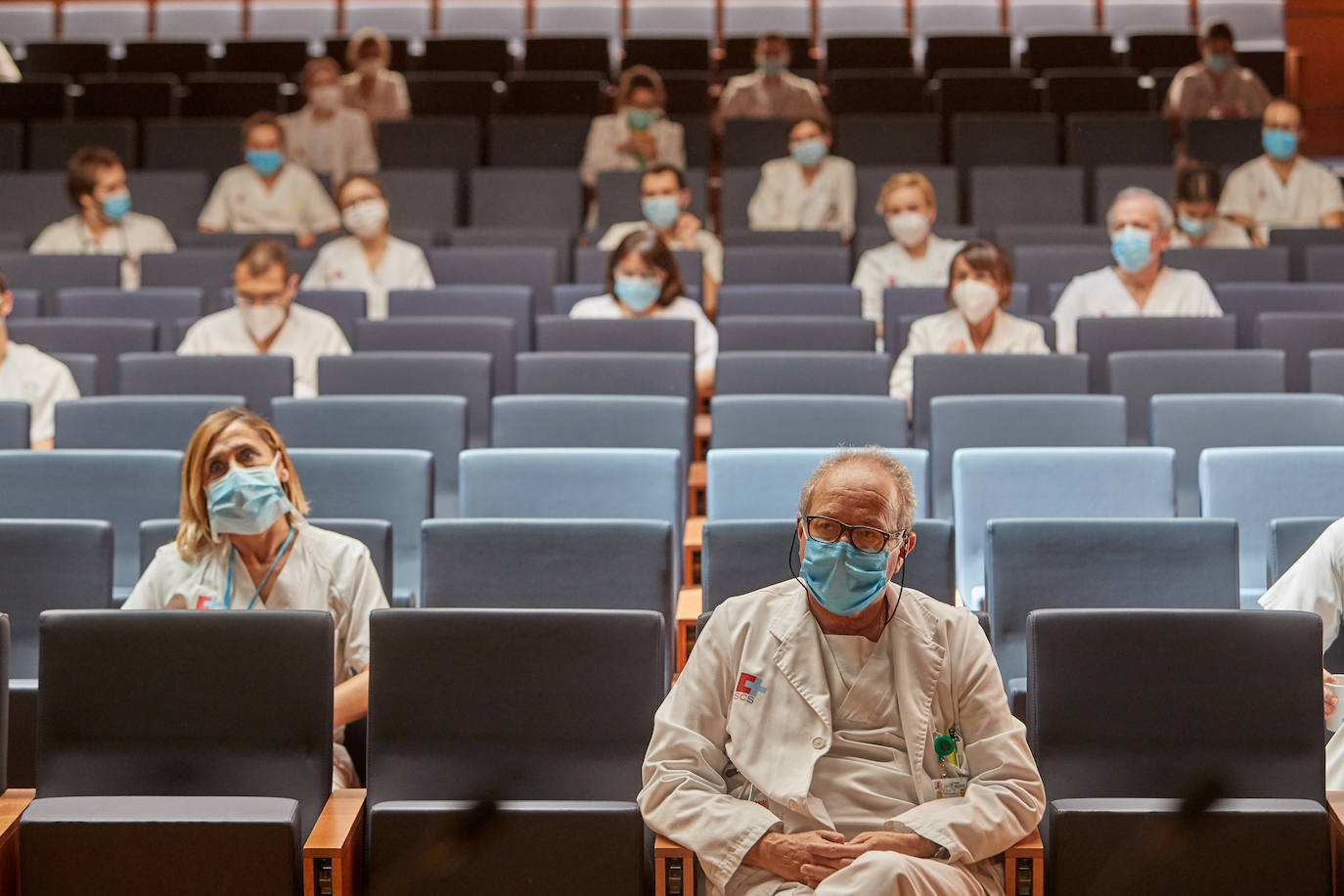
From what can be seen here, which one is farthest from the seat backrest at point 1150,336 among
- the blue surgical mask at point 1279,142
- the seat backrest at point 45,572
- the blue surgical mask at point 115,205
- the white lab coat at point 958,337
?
the blue surgical mask at point 115,205

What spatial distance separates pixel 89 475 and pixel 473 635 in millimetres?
770

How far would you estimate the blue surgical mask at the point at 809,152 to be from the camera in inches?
134

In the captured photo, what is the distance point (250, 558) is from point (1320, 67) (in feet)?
13.7

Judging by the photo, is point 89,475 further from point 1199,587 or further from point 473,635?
point 1199,587

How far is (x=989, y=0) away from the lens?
4887mm

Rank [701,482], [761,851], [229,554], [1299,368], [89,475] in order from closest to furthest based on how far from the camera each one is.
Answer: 1. [761,851]
2. [229,554]
3. [89,475]
4. [701,482]
5. [1299,368]

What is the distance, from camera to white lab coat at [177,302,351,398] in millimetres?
2410

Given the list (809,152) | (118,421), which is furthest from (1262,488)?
(809,152)

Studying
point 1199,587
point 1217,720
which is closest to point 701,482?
point 1199,587

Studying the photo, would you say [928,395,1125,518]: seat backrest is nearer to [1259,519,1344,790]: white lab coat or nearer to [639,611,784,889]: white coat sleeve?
[1259,519,1344,790]: white lab coat

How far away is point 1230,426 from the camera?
6.43 feet

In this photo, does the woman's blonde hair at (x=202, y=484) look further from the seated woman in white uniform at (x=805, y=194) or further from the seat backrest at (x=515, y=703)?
the seated woman in white uniform at (x=805, y=194)

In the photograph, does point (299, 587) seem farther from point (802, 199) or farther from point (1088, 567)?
point (802, 199)

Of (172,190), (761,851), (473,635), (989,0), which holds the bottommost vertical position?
(761,851)
